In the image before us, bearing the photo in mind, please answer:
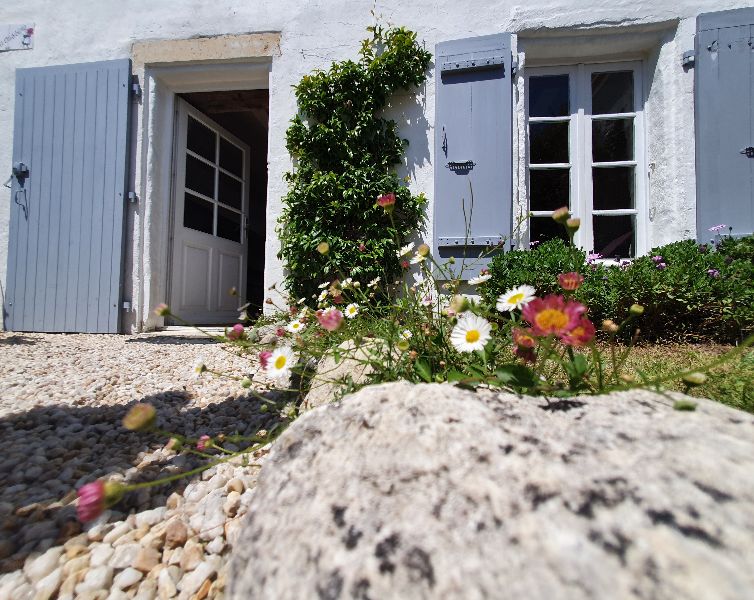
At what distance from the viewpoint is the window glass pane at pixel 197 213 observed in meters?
4.56

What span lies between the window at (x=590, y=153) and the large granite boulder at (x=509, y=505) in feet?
11.6

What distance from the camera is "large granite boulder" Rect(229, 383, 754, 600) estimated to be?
0.36 metres

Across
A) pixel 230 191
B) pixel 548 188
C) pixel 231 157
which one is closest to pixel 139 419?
pixel 548 188

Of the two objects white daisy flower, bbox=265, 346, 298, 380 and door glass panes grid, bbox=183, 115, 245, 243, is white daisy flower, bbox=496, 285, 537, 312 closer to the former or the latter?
white daisy flower, bbox=265, 346, 298, 380

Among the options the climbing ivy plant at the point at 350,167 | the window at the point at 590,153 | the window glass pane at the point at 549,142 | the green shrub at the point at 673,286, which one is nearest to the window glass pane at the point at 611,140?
the window at the point at 590,153

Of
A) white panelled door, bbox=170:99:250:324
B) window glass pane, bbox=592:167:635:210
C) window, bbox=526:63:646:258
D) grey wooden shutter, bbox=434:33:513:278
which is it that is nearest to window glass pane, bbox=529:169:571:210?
window, bbox=526:63:646:258

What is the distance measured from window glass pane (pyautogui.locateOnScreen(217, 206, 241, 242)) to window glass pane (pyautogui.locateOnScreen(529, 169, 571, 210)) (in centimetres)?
382

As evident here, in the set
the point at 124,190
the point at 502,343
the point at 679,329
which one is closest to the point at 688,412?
the point at 502,343

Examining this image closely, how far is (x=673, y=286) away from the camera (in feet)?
8.78

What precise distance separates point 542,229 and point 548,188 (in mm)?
455

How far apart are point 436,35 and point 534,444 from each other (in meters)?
4.25

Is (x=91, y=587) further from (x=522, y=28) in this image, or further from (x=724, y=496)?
(x=522, y=28)

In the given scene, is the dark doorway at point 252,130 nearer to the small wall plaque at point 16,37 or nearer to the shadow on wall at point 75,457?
the small wall plaque at point 16,37

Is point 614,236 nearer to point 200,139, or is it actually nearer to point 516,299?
point 516,299
